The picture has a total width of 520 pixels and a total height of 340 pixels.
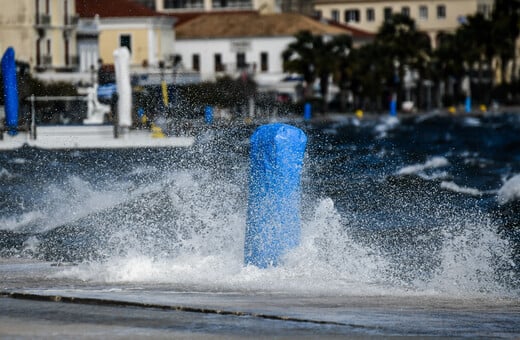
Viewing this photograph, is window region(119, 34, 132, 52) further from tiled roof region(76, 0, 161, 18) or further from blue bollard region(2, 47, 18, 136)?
blue bollard region(2, 47, 18, 136)

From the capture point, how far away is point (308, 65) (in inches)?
4154

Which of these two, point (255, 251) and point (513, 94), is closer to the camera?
point (255, 251)

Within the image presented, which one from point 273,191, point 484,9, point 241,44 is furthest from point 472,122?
point 273,191

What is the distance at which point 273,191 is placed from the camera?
39.0 ft

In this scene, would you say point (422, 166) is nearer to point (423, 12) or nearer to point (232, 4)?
→ point (232, 4)

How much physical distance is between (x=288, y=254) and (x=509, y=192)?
15.7m

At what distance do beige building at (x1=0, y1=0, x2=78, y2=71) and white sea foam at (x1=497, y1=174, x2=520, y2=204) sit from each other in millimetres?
46664

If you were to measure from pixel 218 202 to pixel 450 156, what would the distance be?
32.6m

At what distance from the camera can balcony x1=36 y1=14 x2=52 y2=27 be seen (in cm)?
7454

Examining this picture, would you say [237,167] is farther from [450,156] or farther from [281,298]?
[450,156]

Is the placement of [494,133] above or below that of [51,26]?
below

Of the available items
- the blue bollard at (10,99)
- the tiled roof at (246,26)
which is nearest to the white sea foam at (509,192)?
the blue bollard at (10,99)

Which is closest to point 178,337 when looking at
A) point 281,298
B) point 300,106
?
point 281,298

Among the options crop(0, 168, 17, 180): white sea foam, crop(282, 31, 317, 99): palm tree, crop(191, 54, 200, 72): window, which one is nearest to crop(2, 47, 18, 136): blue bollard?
crop(0, 168, 17, 180): white sea foam
